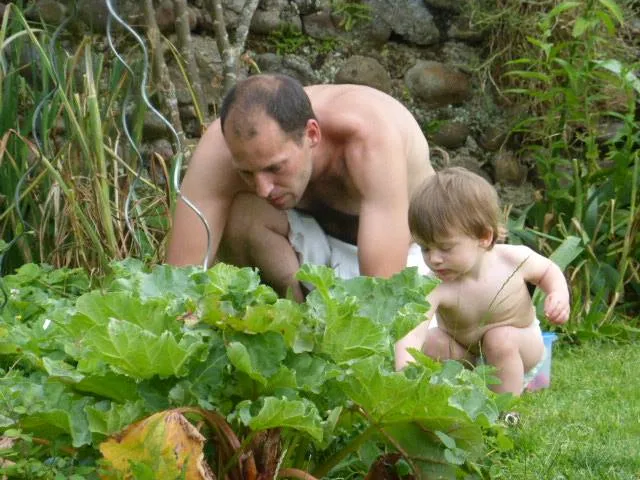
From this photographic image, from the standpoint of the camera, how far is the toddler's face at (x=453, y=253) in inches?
116

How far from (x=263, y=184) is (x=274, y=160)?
0.27 feet

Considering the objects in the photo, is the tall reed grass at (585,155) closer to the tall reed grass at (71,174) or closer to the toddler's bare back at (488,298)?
the toddler's bare back at (488,298)

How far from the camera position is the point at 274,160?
3197 mm

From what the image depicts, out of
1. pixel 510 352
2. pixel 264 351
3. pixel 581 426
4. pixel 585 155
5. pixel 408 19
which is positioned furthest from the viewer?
pixel 408 19

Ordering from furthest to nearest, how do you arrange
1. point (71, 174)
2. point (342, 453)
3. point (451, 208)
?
point (71, 174)
point (451, 208)
point (342, 453)

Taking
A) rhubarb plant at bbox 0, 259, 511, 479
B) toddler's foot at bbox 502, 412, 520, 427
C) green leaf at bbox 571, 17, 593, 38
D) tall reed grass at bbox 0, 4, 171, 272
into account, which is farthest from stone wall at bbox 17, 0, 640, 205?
rhubarb plant at bbox 0, 259, 511, 479

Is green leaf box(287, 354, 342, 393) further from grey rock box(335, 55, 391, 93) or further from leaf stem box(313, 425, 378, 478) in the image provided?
grey rock box(335, 55, 391, 93)

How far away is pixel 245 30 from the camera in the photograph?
4.57 meters

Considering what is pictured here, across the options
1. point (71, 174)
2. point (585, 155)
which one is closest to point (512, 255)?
point (71, 174)

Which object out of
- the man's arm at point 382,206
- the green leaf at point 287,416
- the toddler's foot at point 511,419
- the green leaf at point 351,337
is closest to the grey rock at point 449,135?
the man's arm at point 382,206

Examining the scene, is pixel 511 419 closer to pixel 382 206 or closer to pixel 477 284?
pixel 477 284

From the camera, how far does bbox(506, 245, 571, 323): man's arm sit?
2977 millimetres

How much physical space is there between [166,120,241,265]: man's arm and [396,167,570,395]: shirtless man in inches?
31.3

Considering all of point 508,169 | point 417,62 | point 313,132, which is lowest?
point 508,169
